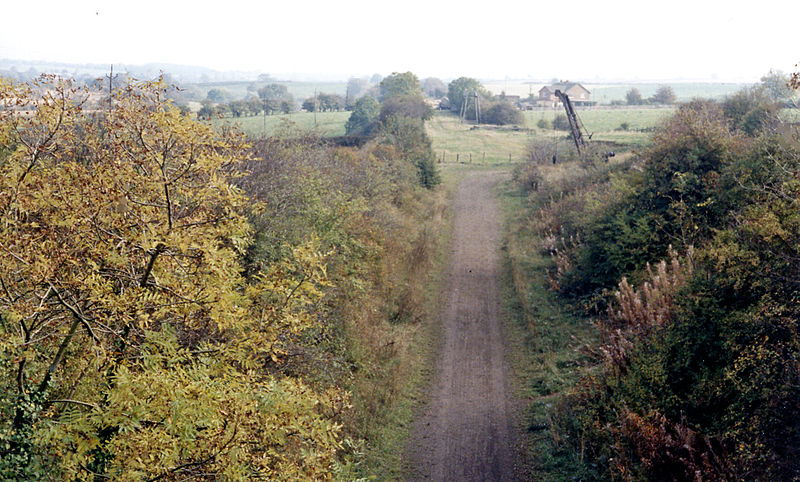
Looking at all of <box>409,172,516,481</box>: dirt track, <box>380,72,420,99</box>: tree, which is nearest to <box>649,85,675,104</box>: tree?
<box>380,72,420,99</box>: tree

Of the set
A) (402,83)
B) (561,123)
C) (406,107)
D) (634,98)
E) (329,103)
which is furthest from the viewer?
(634,98)

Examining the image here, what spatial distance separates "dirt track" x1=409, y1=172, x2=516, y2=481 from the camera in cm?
995

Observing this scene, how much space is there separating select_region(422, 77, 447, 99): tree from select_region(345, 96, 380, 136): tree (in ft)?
211

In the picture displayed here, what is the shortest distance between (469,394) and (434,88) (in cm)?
13354

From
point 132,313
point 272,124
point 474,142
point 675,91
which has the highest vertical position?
point 675,91

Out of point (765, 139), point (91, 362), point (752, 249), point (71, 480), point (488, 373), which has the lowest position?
point (488, 373)

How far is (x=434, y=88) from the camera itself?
456 ft

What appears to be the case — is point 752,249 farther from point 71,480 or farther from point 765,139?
point 71,480

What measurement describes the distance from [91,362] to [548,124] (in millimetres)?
62621

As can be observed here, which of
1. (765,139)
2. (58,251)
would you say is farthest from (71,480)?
(765,139)

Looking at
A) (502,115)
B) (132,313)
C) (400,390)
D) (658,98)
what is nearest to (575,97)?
(658,98)

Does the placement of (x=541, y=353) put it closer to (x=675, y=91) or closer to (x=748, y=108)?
(x=748, y=108)

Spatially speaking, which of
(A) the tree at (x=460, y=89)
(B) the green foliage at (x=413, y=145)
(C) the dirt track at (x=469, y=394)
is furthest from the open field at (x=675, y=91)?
(C) the dirt track at (x=469, y=394)

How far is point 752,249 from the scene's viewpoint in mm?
8438
